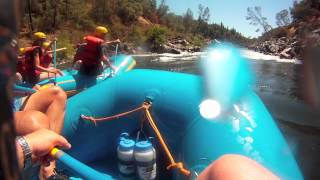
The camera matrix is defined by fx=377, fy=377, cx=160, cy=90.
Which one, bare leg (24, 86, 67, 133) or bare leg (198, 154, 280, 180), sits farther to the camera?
bare leg (24, 86, 67, 133)

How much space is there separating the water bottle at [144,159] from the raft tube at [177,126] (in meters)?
0.15

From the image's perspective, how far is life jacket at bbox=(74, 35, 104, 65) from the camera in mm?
4500

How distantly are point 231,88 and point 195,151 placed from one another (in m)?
0.48

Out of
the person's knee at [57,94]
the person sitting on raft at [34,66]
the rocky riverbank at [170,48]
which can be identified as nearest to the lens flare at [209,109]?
the person's knee at [57,94]

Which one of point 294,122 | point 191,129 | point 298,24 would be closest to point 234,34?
point 298,24

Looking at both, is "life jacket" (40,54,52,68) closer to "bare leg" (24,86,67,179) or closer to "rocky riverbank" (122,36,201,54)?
"bare leg" (24,86,67,179)

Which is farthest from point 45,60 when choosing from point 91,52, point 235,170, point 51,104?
point 235,170

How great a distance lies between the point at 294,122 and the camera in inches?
195

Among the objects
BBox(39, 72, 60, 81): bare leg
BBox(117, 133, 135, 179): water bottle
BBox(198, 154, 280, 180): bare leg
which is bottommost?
BBox(39, 72, 60, 81): bare leg

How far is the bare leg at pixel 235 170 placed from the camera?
2.67ft

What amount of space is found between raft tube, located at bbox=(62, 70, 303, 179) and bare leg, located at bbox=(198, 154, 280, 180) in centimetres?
81

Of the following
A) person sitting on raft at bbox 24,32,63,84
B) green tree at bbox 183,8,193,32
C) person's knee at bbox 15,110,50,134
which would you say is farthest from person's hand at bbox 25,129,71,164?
green tree at bbox 183,8,193,32

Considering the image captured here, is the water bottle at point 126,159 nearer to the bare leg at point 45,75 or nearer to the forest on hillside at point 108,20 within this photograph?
the bare leg at point 45,75

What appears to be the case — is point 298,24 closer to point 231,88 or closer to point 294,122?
point 294,122
